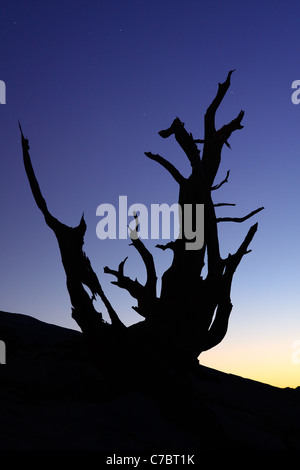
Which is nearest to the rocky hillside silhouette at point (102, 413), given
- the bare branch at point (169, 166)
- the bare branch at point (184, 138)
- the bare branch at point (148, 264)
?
the bare branch at point (148, 264)

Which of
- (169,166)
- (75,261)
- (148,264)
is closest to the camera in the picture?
(75,261)

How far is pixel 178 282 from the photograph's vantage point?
23.2ft

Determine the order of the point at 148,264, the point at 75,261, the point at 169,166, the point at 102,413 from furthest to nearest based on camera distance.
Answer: the point at 169,166 → the point at 148,264 → the point at 75,261 → the point at 102,413

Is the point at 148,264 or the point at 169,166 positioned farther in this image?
the point at 169,166

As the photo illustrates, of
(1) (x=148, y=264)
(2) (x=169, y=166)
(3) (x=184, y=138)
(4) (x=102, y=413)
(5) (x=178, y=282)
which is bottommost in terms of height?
(4) (x=102, y=413)

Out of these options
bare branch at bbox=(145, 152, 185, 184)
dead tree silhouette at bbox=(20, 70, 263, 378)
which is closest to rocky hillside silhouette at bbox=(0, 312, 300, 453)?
dead tree silhouette at bbox=(20, 70, 263, 378)

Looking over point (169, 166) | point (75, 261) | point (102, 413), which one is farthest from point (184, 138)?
point (102, 413)

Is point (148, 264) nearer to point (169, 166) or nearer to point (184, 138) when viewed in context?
point (169, 166)

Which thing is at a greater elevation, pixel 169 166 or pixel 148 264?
pixel 169 166

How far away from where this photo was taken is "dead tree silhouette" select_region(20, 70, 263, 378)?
6.00 meters

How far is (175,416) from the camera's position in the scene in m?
5.44

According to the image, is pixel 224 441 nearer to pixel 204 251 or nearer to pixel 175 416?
pixel 175 416
